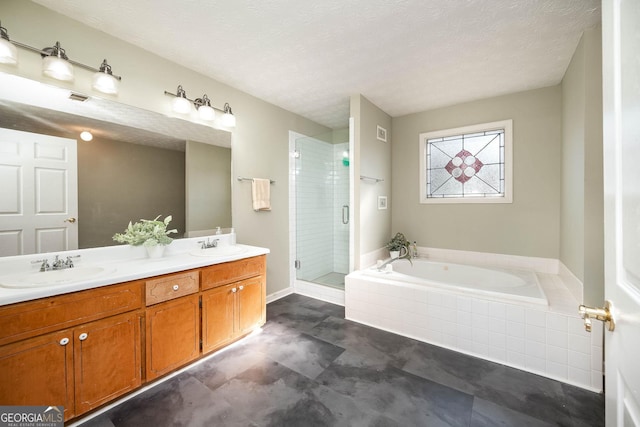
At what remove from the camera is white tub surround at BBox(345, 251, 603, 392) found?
5.94 feet

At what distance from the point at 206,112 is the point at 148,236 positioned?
4.05 ft

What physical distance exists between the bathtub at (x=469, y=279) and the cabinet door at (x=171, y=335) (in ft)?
5.67

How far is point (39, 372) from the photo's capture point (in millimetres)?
Answer: 1323

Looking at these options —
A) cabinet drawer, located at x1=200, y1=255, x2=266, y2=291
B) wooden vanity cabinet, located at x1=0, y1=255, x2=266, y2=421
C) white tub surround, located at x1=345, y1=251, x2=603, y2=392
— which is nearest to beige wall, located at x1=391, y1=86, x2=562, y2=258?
white tub surround, located at x1=345, y1=251, x2=603, y2=392

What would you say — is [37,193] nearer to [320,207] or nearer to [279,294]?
[279,294]

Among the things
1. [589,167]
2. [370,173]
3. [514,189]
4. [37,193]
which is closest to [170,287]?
[37,193]

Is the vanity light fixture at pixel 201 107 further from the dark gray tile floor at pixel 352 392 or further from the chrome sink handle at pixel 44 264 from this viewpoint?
the dark gray tile floor at pixel 352 392

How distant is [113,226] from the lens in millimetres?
2012

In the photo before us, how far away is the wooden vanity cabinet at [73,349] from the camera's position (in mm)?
1261

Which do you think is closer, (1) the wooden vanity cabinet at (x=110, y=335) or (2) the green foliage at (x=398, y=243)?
(1) the wooden vanity cabinet at (x=110, y=335)

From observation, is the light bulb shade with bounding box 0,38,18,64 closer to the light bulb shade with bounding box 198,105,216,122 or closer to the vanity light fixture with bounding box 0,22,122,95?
the vanity light fixture with bounding box 0,22,122,95

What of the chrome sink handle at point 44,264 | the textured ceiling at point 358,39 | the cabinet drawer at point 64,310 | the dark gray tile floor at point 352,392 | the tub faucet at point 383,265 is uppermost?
the textured ceiling at point 358,39

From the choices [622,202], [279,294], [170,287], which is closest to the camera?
[622,202]

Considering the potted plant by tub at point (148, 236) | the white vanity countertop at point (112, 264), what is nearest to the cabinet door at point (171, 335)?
the white vanity countertop at point (112, 264)
